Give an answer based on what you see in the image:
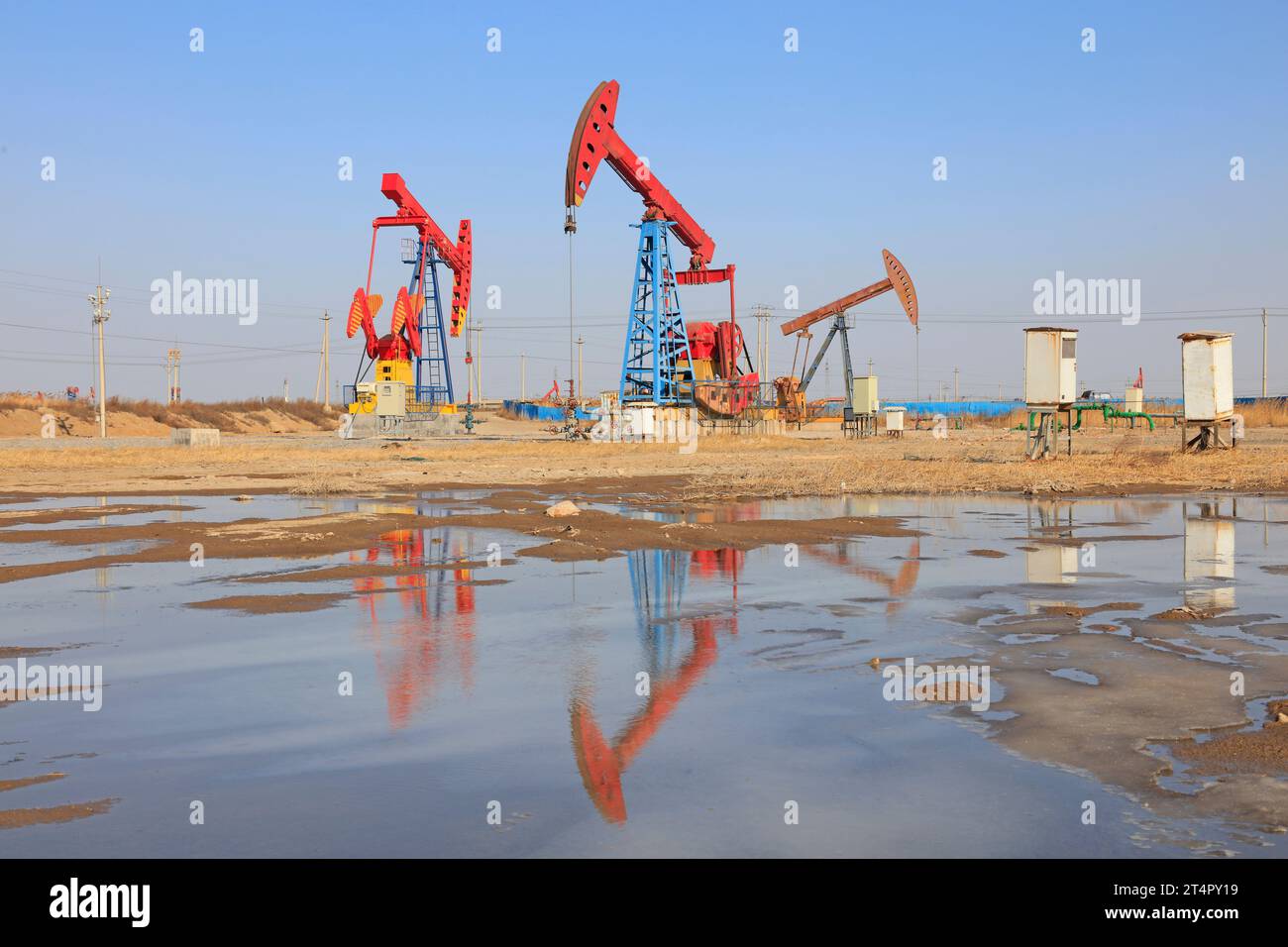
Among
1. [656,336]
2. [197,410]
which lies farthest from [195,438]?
[197,410]

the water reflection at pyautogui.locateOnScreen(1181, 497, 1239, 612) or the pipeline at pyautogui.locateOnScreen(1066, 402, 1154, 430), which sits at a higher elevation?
the pipeline at pyautogui.locateOnScreen(1066, 402, 1154, 430)

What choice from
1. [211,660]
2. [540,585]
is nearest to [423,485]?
[540,585]

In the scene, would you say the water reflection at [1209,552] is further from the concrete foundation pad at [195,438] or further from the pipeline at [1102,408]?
the concrete foundation pad at [195,438]

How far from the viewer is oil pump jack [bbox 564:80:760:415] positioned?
136 ft

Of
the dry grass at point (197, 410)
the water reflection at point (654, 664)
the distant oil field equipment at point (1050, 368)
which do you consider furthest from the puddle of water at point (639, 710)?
the dry grass at point (197, 410)

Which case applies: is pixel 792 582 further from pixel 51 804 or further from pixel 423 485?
pixel 423 485

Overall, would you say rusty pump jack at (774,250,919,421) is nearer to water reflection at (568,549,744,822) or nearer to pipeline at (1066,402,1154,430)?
pipeline at (1066,402,1154,430)

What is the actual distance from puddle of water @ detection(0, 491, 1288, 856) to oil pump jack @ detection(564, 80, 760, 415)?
3224 centimetres

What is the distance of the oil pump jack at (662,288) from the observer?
41.5 m

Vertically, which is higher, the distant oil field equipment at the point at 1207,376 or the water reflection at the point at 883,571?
the distant oil field equipment at the point at 1207,376

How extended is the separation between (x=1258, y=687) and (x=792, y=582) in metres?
4.80

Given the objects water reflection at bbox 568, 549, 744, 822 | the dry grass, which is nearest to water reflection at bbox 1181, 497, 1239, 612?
water reflection at bbox 568, 549, 744, 822

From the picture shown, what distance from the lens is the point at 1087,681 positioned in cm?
671

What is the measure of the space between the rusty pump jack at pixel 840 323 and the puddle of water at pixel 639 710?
48478mm
